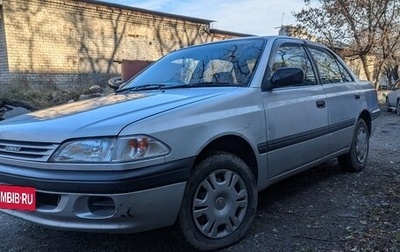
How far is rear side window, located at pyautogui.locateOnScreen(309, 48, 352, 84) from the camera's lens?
454 cm

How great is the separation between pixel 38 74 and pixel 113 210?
1176 centimetres

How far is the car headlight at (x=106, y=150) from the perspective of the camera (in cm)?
244

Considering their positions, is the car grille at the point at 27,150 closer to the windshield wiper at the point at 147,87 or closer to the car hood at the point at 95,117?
the car hood at the point at 95,117

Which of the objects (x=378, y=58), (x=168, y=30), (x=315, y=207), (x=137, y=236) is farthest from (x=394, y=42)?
(x=137, y=236)

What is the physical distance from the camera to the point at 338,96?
14.9 ft

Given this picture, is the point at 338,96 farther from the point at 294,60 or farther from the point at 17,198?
the point at 17,198

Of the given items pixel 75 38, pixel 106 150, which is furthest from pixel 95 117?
pixel 75 38

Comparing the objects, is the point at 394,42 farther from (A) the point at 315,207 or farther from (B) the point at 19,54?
(A) the point at 315,207

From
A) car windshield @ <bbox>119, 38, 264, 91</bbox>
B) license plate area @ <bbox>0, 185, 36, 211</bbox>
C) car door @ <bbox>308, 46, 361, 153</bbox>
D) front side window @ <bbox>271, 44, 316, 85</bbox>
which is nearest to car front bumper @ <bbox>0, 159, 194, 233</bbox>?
license plate area @ <bbox>0, 185, 36, 211</bbox>

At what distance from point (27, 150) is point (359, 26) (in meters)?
15.8

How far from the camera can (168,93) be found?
337 cm

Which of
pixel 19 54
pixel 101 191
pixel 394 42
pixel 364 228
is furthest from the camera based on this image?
pixel 394 42

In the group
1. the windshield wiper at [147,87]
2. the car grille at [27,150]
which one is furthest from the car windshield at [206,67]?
the car grille at [27,150]

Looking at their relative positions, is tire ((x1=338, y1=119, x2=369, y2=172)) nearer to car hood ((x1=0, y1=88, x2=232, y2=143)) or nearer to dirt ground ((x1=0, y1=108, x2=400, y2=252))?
dirt ground ((x1=0, y1=108, x2=400, y2=252))
